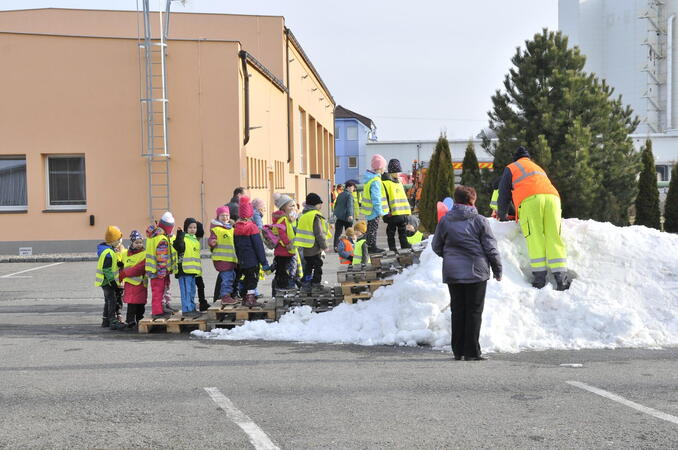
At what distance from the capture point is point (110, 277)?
12.0m

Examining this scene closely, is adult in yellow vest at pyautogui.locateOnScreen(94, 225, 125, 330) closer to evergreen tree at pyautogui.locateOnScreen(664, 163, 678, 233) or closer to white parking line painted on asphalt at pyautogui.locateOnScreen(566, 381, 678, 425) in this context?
white parking line painted on asphalt at pyautogui.locateOnScreen(566, 381, 678, 425)

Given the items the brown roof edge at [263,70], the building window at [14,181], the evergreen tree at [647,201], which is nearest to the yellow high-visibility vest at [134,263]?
the brown roof edge at [263,70]

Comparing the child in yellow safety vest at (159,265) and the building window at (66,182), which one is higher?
the building window at (66,182)

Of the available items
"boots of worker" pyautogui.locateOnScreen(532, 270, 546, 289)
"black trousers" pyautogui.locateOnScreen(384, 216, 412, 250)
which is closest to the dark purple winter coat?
"boots of worker" pyautogui.locateOnScreen(532, 270, 546, 289)

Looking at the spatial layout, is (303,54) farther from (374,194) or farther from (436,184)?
(374,194)

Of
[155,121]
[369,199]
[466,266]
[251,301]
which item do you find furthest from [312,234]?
[155,121]

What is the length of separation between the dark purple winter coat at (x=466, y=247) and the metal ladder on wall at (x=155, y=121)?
1855 centimetres

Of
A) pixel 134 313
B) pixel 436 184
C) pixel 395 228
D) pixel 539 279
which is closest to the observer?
pixel 539 279

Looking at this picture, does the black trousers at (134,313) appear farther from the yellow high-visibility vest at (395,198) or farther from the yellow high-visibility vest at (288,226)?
the yellow high-visibility vest at (395,198)

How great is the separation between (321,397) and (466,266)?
2.43 metres

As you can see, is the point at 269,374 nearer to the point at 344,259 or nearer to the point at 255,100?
the point at 344,259

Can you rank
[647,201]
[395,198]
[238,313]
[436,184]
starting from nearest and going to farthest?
1. [238,313]
2. [395,198]
3. [647,201]
4. [436,184]

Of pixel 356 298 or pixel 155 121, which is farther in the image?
pixel 155 121

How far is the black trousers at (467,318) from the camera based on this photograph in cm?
892
